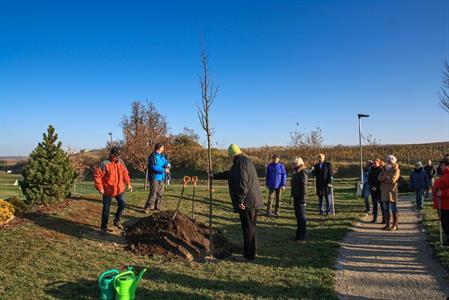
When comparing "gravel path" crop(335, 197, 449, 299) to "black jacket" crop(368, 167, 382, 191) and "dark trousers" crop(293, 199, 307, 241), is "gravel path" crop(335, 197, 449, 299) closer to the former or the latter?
"dark trousers" crop(293, 199, 307, 241)

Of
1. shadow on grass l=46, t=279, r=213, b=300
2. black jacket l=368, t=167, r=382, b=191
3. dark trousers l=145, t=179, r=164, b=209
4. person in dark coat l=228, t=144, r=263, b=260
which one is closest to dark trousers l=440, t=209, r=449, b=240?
black jacket l=368, t=167, r=382, b=191

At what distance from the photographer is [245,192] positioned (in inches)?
278

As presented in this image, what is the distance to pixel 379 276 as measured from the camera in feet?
21.7

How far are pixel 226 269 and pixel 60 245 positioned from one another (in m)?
3.22

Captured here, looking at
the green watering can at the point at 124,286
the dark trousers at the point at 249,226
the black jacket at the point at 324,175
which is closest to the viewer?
the green watering can at the point at 124,286

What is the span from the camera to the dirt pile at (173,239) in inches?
298

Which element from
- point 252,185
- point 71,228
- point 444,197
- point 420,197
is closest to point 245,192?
point 252,185

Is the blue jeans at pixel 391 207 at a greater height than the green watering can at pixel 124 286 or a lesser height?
greater

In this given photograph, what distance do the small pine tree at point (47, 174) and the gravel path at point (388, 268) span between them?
736 centimetres

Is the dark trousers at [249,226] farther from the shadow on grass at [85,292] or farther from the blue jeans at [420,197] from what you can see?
the blue jeans at [420,197]

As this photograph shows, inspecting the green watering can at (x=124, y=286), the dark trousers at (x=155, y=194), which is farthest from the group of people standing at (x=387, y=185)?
the green watering can at (x=124, y=286)

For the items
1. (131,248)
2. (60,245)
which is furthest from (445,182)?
(60,245)

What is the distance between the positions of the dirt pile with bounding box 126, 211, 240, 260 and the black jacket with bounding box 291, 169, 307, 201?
Result: 6.58 ft

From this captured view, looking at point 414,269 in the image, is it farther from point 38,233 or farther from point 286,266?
point 38,233
